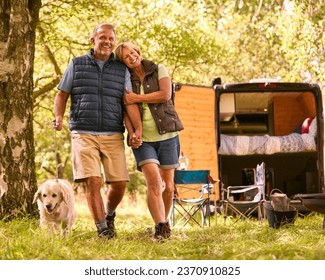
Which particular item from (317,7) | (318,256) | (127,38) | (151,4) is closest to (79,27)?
(127,38)

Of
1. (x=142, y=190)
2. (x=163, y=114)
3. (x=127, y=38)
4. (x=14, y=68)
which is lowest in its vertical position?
(x=142, y=190)

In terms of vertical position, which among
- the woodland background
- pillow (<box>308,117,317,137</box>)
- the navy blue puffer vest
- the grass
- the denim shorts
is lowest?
the grass

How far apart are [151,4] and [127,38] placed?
4.56 feet

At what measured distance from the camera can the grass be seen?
4496 mm

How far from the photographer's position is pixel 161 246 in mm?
5109

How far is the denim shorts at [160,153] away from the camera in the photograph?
5582 millimetres

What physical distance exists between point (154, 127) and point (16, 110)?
202 centimetres

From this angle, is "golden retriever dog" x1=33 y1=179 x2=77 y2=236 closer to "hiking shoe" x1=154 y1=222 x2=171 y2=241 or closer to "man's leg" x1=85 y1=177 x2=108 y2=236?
"man's leg" x1=85 y1=177 x2=108 y2=236

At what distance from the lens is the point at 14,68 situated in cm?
702

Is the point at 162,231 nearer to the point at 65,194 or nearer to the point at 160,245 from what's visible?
the point at 160,245

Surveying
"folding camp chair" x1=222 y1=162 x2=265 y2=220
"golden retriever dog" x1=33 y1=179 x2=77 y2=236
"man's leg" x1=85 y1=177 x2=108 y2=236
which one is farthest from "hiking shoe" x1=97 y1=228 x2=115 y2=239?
"folding camp chair" x1=222 y1=162 x2=265 y2=220

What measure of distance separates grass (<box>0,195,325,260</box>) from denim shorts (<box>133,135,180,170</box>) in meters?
0.66
